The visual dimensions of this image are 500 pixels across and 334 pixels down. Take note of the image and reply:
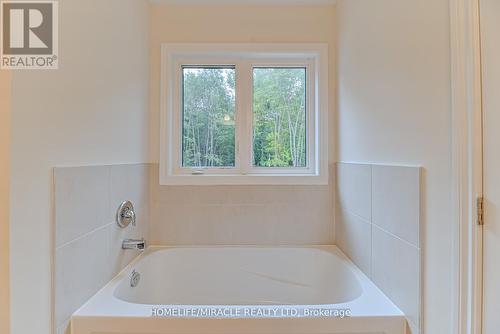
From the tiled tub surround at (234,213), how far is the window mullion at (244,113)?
0.25 m

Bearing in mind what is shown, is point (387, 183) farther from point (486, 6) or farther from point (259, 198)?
point (259, 198)

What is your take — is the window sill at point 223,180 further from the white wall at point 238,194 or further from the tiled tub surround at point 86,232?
the tiled tub surround at point 86,232

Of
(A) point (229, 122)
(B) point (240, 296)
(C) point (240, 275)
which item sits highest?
(A) point (229, 122)

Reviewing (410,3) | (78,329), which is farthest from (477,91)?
(78,329)

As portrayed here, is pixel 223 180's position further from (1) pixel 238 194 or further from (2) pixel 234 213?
(2) pixel 234 213

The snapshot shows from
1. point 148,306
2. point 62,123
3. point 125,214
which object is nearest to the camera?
point 62,123

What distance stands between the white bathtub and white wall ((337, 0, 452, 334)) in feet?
1.08

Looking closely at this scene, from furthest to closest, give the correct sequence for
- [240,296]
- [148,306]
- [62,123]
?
[240,296] < [148,306] < [62,123]

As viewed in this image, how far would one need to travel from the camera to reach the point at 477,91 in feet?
2.97

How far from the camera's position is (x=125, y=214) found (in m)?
1.74

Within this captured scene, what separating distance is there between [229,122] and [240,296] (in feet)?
4.17

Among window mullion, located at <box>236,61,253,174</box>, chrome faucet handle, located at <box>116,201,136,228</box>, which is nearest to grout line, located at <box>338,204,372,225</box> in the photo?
window mullion, located at <box>236,61,253,174</box>

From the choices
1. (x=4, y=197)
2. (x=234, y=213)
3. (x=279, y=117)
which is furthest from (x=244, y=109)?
(x=4, y=197)

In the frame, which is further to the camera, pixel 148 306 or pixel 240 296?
pixel 240 296
